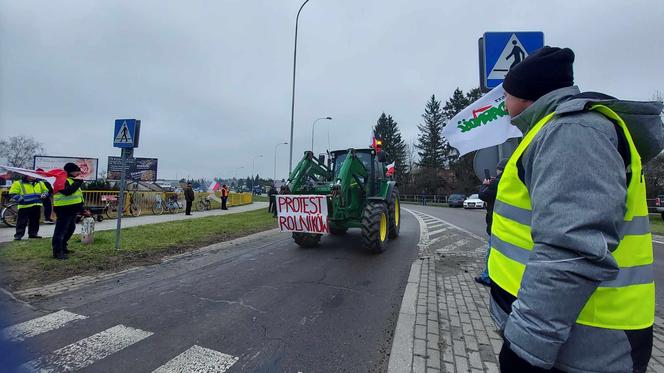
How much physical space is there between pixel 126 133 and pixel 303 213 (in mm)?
4707

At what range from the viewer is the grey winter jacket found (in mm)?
1123

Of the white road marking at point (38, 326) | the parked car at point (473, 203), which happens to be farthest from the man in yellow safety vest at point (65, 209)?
the parked car at point (473, 203)

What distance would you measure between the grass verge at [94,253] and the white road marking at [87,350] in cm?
263

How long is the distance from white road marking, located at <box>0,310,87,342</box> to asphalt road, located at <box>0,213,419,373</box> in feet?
0.30

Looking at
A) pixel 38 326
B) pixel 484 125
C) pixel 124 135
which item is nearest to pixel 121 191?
pixel 124 135

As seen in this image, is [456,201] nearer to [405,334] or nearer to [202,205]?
[202,205]

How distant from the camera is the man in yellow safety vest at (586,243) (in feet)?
3.70

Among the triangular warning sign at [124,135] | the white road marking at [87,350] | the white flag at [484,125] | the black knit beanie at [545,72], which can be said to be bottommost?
the white road marking at [87,350]

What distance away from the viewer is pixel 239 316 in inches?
159

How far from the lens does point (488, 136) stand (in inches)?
145

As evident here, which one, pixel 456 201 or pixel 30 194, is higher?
pixel 30 194

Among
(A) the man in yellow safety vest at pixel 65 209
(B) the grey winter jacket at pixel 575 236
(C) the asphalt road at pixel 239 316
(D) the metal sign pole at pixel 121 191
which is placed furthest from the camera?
(D) the metal sign pole at pixel 121 191

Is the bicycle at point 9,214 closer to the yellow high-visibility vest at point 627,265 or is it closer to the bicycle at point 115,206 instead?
the bicycle at point 115,206

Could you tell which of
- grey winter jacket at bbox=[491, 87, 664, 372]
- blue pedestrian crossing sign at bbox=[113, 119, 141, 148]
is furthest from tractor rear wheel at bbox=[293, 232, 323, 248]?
grey winter jacket at bbox=[491, 87, 664, 372]
